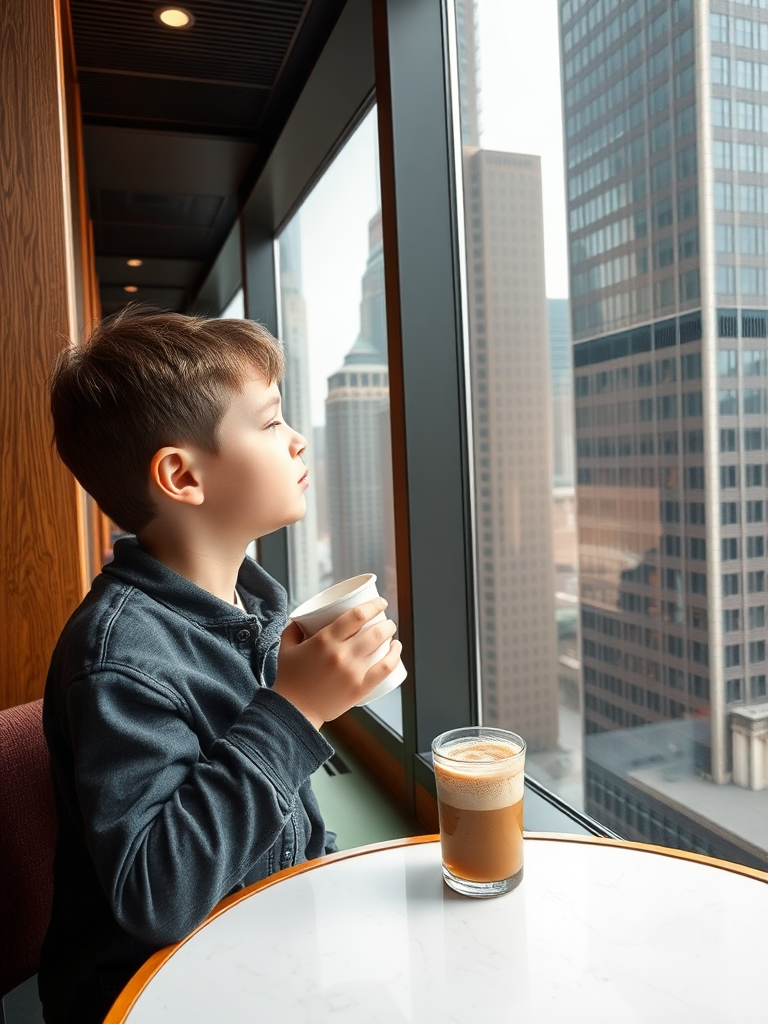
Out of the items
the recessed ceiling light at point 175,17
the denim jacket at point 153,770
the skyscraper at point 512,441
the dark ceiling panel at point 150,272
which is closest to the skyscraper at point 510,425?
the skyscraper at point 512,441

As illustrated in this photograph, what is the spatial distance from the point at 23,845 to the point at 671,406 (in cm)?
107

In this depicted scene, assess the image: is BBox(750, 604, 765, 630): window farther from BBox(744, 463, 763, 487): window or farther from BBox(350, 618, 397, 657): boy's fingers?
BBox(350, 618, 397, 657): boy's fingers

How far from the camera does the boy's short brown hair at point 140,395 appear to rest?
0.99 meters

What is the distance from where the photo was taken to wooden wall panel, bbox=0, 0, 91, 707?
1539 millimetres

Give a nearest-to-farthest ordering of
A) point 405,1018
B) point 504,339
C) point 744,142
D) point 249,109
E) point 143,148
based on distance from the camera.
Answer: point 405,1018 < point 744,142 < point 504,339 < point 249,109 < point 143,148

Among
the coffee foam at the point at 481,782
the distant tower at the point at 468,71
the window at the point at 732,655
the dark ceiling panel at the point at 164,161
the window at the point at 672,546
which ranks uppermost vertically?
the dark ceiling panel at the point at 164,161

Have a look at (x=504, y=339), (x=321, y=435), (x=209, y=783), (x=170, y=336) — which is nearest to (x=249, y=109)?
(x=321, y=435)

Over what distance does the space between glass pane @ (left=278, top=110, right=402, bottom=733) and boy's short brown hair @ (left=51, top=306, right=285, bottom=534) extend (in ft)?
4.45

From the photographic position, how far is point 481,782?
0.78m

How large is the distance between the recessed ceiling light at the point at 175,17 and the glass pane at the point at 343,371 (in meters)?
0.62

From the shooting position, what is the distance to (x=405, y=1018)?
62 cm

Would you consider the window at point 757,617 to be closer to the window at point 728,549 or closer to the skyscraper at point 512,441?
the window at point 728,549

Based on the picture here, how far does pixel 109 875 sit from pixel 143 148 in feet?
11.2

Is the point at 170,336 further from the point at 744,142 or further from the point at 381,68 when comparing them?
the point at 381,68
